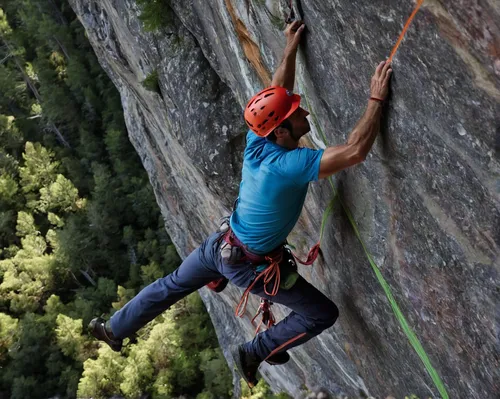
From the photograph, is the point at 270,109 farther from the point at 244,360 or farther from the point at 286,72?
the point at 244,360

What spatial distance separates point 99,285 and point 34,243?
477 centimetres

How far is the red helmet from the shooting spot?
4531mm

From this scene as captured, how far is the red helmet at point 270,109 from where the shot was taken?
4.53m

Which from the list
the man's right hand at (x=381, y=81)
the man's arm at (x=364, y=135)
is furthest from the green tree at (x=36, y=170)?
the man's right hand at (x=381, y=81)

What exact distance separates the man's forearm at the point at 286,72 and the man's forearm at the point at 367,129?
3.68 feet

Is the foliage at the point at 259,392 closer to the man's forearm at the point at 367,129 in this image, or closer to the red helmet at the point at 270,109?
the red helmet at the point at 270,109

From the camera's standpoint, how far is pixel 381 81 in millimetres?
3725

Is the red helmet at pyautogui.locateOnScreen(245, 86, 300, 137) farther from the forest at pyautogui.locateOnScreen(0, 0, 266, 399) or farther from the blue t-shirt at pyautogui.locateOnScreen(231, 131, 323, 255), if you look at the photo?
the forest at pyautogui.locateOnScreen(0, 0, 266, 399)

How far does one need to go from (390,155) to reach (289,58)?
1274 millimetres

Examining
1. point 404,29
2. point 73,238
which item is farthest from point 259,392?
point 73,238

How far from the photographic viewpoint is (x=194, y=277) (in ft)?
20.5

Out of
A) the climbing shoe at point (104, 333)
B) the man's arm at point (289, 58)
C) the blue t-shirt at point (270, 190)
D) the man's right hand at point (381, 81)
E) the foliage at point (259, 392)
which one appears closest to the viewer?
the man's right hand at point (381, 81)

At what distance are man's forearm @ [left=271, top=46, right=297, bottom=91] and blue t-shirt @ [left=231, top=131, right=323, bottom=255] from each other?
19.8 inches

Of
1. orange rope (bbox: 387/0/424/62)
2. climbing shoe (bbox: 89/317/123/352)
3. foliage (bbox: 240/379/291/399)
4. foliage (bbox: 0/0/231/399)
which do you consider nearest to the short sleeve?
orange rope (bbox: 387/0/424/62)
